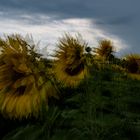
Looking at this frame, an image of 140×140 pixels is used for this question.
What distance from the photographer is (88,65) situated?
21.9ft

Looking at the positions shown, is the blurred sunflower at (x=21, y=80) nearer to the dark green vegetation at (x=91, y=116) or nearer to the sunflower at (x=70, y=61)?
the dark green vegetation at (x=91, y=116)

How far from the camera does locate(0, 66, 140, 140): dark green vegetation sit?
5.06 m

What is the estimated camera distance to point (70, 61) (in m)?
7.39

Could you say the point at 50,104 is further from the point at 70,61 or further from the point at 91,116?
the point at 70,61

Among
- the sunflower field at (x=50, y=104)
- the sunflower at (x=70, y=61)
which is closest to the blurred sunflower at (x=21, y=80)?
the sunflower field at (x=50, y=104)

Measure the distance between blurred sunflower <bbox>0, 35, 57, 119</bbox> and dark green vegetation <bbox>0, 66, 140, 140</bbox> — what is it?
151 millimetres

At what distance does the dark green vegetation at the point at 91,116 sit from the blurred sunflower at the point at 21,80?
0.15 meters

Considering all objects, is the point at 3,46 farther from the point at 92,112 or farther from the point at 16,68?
the point at 92,112

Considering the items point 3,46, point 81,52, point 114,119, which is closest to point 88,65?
point 81,52

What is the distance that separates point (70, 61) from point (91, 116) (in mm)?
2099

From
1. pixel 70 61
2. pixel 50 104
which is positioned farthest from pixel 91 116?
pixel 70 61

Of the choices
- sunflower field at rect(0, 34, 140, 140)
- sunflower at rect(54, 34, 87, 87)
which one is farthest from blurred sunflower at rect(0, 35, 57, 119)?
sunflower at rect(54, 34, 87, 87)

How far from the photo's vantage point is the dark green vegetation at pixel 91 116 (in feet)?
16.6

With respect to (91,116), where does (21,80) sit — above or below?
above
